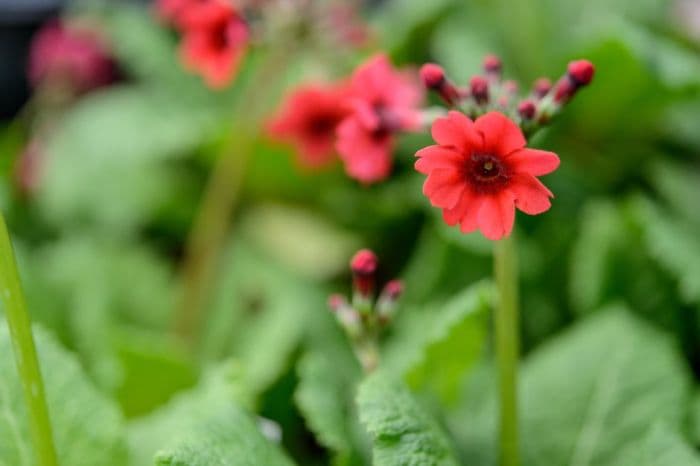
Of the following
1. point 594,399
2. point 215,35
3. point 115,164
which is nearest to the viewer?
point 594,399

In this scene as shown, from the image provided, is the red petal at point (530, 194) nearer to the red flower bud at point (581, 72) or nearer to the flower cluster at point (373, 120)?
the red flower bud at point (581, 72)

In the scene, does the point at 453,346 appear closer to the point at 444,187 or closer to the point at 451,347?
the point at 451,347

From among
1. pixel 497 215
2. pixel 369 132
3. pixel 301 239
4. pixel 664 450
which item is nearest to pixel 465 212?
pixel 497 215

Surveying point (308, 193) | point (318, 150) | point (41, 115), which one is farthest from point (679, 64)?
point (41, 115)

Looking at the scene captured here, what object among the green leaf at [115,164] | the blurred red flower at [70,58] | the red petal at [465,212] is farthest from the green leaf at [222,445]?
the blurred red flower at [70,58]

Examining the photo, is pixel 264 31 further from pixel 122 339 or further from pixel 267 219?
pixel 267 219

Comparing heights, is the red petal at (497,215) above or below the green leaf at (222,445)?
above
